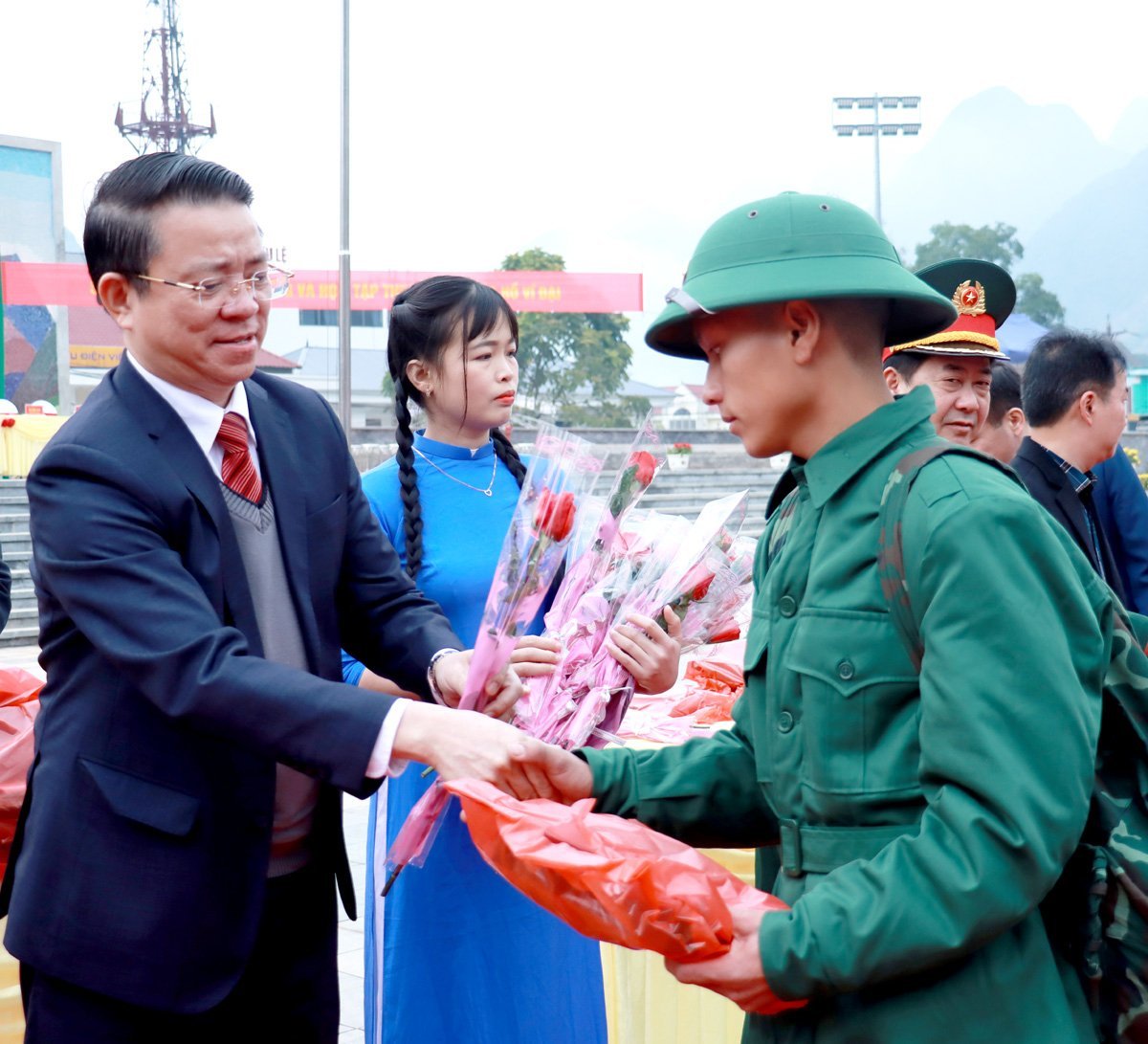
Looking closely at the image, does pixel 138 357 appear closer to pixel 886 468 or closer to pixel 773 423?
pixel 773 423

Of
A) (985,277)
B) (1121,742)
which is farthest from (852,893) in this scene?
(985,277)

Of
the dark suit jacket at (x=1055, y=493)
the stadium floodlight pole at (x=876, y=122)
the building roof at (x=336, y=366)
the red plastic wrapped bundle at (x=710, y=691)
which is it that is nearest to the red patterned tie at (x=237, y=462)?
the red plastic wrapped bundle at (x=710, y=691)

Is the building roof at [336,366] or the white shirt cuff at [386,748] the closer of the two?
the white shirt cuff at [386,748]

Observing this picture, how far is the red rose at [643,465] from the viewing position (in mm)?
2055

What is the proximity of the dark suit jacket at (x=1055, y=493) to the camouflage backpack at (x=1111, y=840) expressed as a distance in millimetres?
2208

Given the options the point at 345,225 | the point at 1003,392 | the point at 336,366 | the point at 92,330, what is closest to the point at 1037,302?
the point at 336,366

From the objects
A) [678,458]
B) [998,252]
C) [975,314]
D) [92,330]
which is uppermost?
[998,252]

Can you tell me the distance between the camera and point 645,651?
201 cm

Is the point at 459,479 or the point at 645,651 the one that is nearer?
the point at 645,651

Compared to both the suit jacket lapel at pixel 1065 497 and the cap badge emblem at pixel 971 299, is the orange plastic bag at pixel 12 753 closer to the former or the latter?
the cap badge emblem at pixel 971 299

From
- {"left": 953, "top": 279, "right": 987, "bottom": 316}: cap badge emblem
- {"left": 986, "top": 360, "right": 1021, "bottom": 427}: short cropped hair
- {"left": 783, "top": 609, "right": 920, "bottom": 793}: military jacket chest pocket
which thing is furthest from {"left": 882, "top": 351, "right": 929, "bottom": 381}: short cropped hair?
{"left": 783, "top": 609, "right": 920, "bottom": 793}: military jacket chest pocket

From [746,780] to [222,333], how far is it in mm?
957

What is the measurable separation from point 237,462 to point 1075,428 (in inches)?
102

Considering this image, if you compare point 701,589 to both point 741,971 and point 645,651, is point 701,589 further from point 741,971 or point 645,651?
point 741,971
